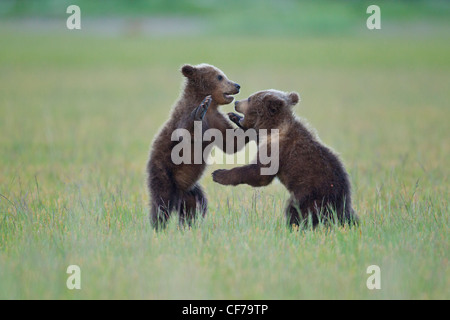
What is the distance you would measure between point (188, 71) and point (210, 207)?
1.73 m

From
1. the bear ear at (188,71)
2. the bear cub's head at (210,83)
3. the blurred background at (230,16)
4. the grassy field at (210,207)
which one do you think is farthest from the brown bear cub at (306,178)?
the blurred background at (230,16)

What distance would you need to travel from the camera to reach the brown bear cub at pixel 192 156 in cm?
723

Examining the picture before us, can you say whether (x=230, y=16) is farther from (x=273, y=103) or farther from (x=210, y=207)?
(x=273, y=103)

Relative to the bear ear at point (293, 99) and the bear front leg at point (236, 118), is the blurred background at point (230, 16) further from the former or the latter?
the bear ear at point (293, 99)

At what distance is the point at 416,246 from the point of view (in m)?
6.14

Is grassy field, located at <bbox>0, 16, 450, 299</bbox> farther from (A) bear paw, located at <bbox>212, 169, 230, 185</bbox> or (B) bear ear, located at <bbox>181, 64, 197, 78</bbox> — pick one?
(B) bear ear, located at <bbox>181, 64, 197, 78</bbox>

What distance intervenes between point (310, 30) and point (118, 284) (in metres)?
50.0

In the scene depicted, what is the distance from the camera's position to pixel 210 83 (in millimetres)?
7730

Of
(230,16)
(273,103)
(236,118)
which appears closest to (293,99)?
(273,103)

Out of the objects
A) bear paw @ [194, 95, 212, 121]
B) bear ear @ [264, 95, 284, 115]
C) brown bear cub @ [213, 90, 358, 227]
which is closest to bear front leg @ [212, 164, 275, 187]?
brown bear cub @ [213, 90, 358, 227]

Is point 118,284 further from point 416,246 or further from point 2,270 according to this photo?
point 416,246

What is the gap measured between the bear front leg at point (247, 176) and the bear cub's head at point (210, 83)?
1120mm

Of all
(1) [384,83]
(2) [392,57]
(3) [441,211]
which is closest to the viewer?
(3) [441,211]
